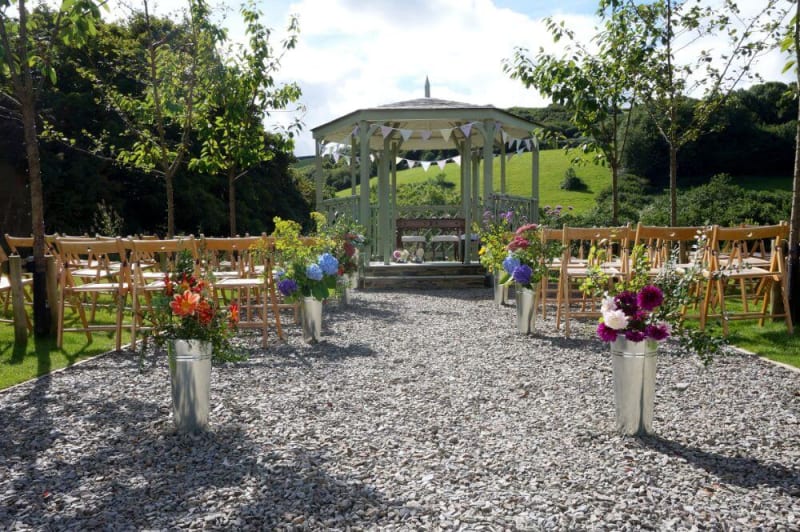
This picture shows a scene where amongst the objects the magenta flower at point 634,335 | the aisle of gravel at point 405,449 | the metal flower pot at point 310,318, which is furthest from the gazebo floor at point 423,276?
the magenta flower at point 634,335

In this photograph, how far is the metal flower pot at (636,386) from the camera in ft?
10.8

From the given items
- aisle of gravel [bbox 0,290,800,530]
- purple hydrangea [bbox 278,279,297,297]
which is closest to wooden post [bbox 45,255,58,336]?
aisle of gravel [bbox 0,290,800,530]

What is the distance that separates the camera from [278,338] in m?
6.09

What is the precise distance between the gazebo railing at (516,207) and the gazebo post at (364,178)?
1933mm

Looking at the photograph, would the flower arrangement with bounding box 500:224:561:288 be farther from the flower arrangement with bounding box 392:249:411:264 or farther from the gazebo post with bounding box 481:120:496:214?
the flower arrangement with bounding box 392:249:411:264

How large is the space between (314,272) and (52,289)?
2404 millimetres

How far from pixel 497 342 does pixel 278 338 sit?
1.93 metres

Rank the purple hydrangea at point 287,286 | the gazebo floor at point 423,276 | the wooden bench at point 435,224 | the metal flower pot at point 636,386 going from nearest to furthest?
1. the metal flower pot at point 636,386
2. the purple hydrangea at point 287,286
3. the gazebo floor at point 423,276
4. the wooden bench at point 435,224

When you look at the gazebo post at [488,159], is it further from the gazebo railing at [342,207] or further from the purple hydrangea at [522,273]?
the purple hydrangea at [522,273]

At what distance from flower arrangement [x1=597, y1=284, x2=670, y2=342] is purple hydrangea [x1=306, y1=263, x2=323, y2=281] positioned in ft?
9.73

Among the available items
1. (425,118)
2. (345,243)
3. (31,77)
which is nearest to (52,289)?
(31,77)

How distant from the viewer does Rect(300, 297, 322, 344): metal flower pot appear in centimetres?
583

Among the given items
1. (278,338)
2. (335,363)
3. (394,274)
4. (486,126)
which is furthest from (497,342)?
(486,126)

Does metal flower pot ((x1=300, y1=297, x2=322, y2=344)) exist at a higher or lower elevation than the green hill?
lower
